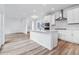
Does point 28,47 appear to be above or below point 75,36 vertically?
below

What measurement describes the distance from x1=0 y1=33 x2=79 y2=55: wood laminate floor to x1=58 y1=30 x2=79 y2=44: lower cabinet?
0.24 ft

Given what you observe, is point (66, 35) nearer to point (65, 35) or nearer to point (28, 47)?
point (65, 35)

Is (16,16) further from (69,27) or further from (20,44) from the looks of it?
(69,27)

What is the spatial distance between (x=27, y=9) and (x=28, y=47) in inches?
27.7

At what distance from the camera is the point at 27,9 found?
86.0 inches

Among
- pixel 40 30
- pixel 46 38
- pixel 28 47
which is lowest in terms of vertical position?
pixel 28 47

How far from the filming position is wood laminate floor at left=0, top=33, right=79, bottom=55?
2.15 meters

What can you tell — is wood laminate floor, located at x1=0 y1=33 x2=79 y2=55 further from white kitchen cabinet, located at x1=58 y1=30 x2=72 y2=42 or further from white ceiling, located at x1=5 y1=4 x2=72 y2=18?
white ceiling, located at x1=5 y1=4 x2=72 y2=18

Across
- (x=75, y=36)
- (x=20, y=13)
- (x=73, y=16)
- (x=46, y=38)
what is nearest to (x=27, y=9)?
(x=20, y=13)

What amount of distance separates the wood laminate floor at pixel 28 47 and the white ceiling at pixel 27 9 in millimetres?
387

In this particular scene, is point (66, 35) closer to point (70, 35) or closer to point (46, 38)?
point (70, 35)

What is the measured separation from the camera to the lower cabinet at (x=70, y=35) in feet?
7.07

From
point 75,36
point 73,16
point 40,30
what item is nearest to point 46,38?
point 40,30

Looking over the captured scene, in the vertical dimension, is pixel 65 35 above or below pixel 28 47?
above
